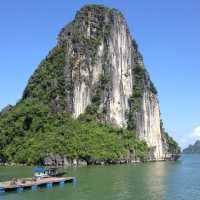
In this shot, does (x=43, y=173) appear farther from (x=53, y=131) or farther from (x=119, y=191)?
(x=53, y=131)

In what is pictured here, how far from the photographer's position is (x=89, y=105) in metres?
111

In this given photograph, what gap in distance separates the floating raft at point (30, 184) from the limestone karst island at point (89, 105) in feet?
136

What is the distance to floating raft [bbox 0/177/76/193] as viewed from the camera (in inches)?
1801

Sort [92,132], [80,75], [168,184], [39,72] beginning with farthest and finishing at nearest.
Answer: [39,72] → [80,75] → [92,132] → [168,184]

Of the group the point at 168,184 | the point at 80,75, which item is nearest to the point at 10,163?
the point at 80,75

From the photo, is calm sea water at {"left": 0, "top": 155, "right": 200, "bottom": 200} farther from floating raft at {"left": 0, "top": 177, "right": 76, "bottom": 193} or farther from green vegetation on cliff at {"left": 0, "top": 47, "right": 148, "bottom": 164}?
green vegetation on cliff at {"left": 0, "top": 47, "right": 148, "bottom": 164}

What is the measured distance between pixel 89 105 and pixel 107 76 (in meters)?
A: 8.55

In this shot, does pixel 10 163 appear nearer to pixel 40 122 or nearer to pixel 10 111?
pixel 40 122

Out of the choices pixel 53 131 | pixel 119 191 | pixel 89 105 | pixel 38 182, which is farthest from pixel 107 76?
pixel 119 191

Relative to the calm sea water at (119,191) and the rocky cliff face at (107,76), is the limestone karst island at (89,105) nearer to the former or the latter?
the rocky cliff face at (107,76)

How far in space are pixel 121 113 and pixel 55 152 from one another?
26143 millimetres

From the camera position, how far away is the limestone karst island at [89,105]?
100 meters

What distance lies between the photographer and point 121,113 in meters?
116

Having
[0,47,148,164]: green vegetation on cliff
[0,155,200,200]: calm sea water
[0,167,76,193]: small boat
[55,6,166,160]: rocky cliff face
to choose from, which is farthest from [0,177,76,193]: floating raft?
[55,6,166,160]: rocky cliff face
